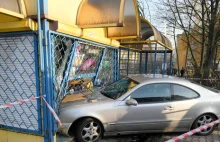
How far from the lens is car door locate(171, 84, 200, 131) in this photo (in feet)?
16.2

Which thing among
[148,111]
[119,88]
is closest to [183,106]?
[148,111]

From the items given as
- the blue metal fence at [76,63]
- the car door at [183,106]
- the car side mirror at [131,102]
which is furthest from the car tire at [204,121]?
the blue metal fence at [76,63]

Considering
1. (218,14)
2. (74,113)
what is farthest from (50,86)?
(218,14)

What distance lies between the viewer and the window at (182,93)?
5023 millimetres

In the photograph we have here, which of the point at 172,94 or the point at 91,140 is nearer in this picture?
the point at 91,140

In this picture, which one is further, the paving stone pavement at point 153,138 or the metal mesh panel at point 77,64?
the paving stone pavement at point 153,138

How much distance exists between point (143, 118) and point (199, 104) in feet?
4.58

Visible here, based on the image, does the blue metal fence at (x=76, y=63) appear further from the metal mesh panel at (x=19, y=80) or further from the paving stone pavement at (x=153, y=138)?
the paving stone pavement at (x=153, y=138)

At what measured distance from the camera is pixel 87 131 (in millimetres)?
4453

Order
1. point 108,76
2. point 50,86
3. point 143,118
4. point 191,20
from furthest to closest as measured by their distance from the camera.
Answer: point 191,20 < point 108,76 < point 143,118 < point 50,86

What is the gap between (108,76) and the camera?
27.5ft

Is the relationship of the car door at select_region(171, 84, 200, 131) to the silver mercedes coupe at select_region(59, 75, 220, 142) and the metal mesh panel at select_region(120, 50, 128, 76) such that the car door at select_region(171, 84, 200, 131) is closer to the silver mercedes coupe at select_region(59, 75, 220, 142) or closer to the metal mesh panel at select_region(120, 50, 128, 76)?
the silver mercedes coupe at select_region(59, 75, 220, 142)

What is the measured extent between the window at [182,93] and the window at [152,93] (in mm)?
150

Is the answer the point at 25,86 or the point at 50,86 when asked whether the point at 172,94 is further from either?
the point at 25,86
